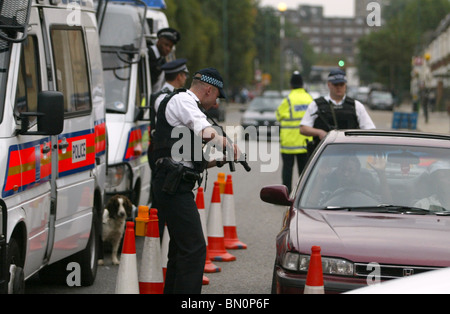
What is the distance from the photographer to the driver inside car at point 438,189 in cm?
726

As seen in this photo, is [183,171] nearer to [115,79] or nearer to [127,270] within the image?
[127,270]

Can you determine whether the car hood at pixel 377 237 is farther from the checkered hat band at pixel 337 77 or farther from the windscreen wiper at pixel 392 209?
the checkered hat band at pixel 337 77

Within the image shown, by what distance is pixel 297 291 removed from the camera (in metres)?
6.23

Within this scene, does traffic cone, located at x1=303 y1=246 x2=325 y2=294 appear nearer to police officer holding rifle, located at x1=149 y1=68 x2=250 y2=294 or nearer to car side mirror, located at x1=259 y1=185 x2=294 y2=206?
police officer holding rifle, located at x1=149 y1=68 x2=250 y2=294

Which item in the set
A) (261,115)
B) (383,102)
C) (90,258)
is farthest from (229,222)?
(383,102)

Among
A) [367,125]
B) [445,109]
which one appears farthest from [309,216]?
[445,109]

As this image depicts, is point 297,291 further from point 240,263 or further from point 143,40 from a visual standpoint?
point 143,40

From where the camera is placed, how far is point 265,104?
1394 inches

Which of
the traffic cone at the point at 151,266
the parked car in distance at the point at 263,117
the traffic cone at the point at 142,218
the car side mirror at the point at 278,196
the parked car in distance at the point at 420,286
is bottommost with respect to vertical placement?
the parked car in distance at the point at 263,117

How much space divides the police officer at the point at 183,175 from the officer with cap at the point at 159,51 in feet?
21.2

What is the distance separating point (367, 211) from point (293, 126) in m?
7.24

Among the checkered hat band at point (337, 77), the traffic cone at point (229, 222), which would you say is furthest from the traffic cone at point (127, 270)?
the checkered hat band at point (337, 77)

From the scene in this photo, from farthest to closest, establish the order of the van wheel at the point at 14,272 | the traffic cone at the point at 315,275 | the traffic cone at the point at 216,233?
the traffic cone at the point at 216,233, the van wheel at the point at 14,272, the traffic cone at the point at 315,275

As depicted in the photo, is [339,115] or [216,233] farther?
[339,115]
